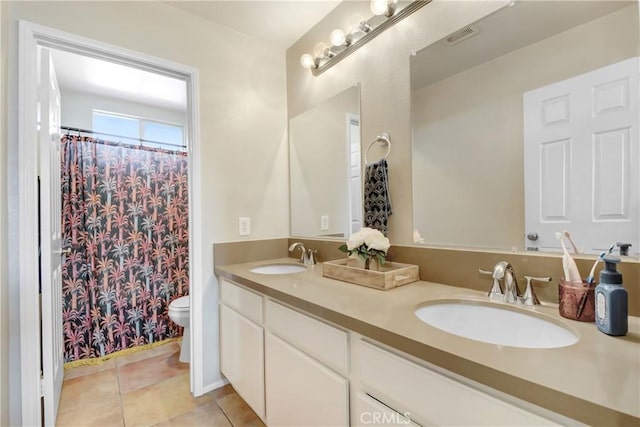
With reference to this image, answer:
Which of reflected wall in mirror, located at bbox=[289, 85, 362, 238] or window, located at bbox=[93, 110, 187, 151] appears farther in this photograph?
window, located at bbox=[93, 110, 187, 151]

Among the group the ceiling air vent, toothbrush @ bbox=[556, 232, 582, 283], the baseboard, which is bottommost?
the baseboard

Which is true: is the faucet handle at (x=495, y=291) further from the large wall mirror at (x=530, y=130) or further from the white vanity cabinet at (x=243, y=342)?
the white vanity cabinet at (x=243, y=342)

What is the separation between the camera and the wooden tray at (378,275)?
119 centimetres

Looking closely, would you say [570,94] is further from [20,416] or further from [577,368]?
[20,416]

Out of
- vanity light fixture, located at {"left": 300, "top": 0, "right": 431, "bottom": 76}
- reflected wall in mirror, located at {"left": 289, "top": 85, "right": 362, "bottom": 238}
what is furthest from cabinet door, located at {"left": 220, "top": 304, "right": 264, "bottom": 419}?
vanity light fixture, located at {"left": 300, "top": 0, "right": 431, "bottom": 76}

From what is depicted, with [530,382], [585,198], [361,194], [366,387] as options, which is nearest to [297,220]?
[361,194]

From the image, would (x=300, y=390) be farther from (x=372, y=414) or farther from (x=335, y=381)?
(x=372, y=414)

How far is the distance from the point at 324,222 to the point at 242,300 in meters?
0.70

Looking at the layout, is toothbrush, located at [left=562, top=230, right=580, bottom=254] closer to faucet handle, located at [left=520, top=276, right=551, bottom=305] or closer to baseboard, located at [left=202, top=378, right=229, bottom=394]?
faucet handle, located at [left=520, top=276, right=551, bottom=305]

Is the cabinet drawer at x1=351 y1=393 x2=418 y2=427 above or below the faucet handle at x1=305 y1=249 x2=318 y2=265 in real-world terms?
below

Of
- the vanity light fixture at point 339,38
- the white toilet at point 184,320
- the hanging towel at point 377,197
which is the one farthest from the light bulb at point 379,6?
the white toilet at point 184,320

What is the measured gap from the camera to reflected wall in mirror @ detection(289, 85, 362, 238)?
1.69 m

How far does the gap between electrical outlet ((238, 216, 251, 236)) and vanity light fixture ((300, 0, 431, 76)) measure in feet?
3.53

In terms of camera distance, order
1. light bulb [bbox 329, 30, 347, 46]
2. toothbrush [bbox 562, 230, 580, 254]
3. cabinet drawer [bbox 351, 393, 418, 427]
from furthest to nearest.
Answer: light bulb [bbox 329, 30, 347, 46] → toothbrush [bbox 562, 230, 580, 254] → cabinet drawer [bbox 351, 393, 418, 427]
